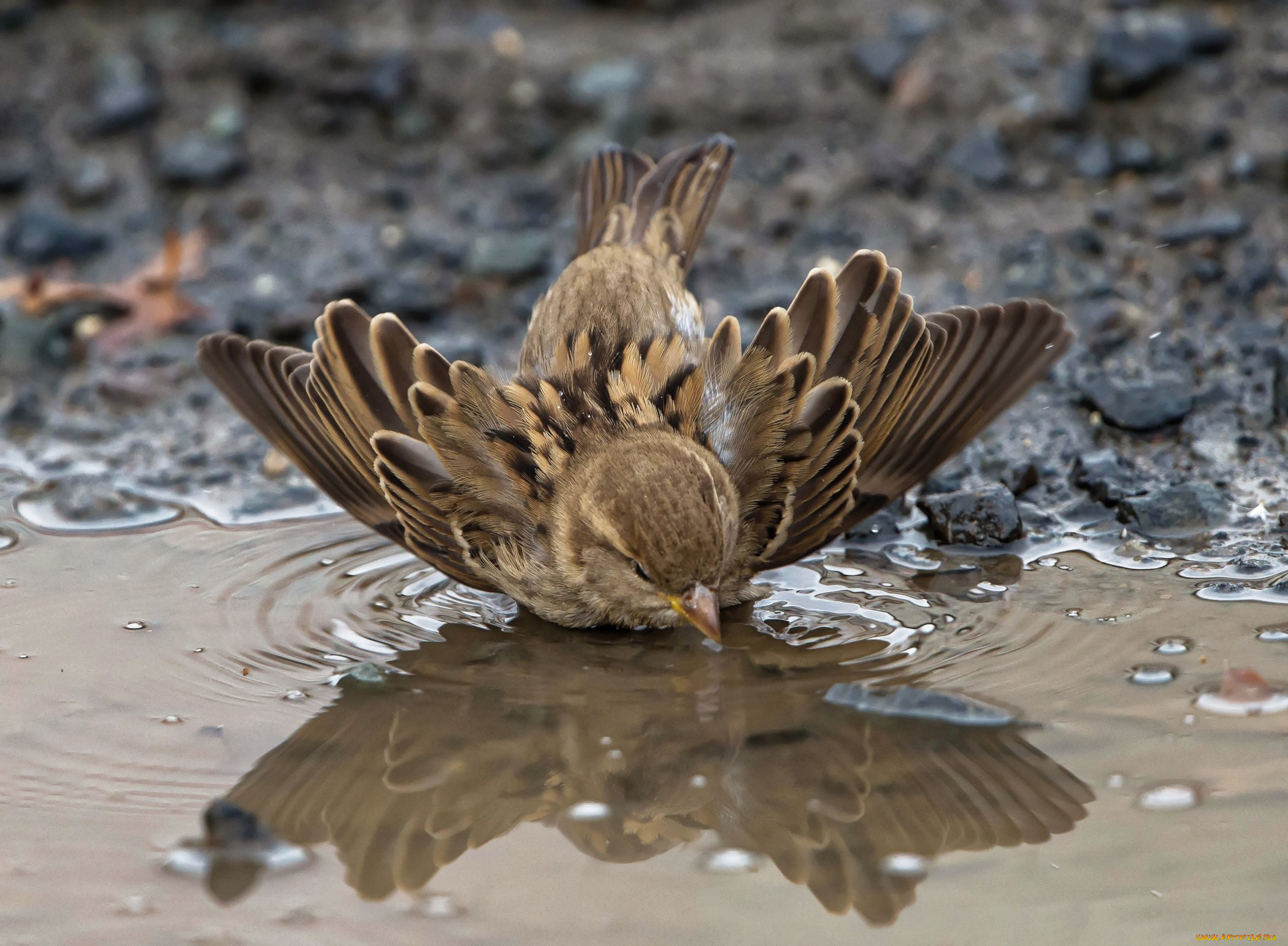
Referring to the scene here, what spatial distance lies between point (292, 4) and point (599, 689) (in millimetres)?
5086

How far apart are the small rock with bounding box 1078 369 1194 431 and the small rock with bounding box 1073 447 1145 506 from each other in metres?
0.24

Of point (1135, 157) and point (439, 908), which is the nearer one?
point (439, 908)

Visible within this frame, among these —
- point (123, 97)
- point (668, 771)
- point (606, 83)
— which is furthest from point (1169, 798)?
point (123, 97)

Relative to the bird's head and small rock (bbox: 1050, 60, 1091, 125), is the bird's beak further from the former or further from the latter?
small rock (bbox: 1050, 60, 1091, 125)

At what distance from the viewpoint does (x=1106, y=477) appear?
5.54 metres

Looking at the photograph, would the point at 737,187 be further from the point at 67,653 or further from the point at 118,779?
the point at 118,779

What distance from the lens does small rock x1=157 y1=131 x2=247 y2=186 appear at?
25.3 ft

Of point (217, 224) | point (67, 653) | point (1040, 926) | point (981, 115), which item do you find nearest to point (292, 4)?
point (217, 224)

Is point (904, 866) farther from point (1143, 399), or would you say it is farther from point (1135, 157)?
point (1135, 157)

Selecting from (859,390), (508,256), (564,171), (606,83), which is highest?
(606,83)

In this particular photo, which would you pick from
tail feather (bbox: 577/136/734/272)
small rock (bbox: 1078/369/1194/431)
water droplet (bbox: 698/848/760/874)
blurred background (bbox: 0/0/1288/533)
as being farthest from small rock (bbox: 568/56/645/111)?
water droplet (bbox: 698/848/760/874)

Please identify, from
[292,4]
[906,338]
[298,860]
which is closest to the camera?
[298,860]

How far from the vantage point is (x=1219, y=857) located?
3.40 m

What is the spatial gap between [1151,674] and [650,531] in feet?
4.79
